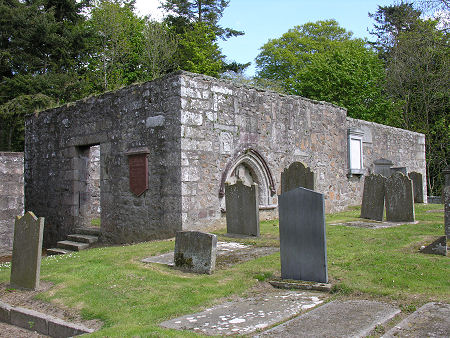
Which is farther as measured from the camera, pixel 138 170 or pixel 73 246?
pixel 73 246

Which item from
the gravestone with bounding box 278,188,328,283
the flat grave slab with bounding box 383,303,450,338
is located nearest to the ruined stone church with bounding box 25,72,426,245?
the gravestone with bounding box 278,188,328,283

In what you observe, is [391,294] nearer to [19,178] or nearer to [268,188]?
[268,188]

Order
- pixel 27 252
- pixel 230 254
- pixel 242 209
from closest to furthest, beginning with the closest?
pixel 27 252 < pixel 230 254 < pixel 242 209

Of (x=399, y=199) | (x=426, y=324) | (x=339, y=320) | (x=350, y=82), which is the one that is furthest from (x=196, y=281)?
(x=350, y=82)

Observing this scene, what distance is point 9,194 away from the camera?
36.1 feet

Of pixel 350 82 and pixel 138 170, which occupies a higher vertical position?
pixel 350 82

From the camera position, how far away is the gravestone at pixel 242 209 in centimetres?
873

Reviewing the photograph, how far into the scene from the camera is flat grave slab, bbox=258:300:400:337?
3.70 meters

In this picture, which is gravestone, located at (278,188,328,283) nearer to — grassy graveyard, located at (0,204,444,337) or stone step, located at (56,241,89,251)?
grassy graveyard, located at (0,204,444,337)

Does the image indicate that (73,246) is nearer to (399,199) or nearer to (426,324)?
(399,199)

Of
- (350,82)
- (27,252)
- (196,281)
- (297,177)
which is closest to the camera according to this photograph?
(196,281)

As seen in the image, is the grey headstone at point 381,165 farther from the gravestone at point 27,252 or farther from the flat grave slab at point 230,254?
the gravestone at point 27,252

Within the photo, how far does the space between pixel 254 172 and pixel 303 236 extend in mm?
5882

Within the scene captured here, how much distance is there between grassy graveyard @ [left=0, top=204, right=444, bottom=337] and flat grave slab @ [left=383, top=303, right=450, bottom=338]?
0.72 feet
